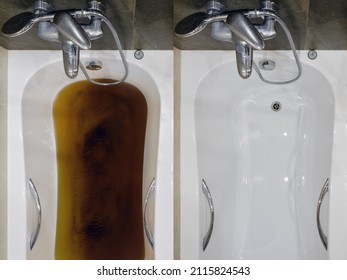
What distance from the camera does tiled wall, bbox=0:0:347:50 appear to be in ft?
3.64

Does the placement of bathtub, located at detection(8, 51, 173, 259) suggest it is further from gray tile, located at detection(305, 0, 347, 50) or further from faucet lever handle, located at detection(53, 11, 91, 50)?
gray tile, located at detection(305, 0, 347, 50)

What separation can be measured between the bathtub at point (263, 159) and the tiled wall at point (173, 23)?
7cm

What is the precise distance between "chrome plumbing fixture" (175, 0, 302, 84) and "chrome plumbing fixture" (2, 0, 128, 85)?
0.23 meters

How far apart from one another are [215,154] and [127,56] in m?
0.47

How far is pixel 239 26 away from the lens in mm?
995

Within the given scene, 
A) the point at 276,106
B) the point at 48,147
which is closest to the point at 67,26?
the point at 48,147

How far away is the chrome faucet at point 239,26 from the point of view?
998mm

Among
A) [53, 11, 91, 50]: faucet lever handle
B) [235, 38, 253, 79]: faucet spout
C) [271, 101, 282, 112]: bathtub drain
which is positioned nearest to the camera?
[53, 11, 91, 50]: faucet lever handle

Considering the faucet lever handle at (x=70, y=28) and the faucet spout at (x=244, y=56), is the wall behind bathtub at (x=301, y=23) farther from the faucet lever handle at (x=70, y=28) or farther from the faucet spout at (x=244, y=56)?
the faucet lever handle at (x=70, y=28)

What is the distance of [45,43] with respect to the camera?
1.29 metres

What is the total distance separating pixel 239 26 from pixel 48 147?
0.85m

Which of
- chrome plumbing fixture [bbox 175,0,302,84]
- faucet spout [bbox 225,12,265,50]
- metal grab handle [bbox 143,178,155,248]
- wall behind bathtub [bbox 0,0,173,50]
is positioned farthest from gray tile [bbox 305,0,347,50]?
metal grab handle [bbox 143,178,155,248]

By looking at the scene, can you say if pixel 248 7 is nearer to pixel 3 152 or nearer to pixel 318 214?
pixel 318 214
